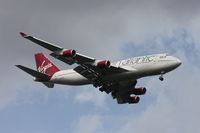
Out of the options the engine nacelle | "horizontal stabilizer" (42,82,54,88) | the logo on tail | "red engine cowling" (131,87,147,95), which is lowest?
"horizontal stabilizer" (42,82,54,88)

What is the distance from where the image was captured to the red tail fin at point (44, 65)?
4179 inches

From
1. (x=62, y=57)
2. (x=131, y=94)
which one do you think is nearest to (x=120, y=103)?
(x=131, y=94)

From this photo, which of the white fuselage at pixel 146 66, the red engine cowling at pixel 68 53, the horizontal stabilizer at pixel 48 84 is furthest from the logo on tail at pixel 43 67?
the red engine cowling at pixel 68 53

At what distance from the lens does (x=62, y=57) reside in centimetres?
9244

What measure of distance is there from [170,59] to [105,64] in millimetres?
9245

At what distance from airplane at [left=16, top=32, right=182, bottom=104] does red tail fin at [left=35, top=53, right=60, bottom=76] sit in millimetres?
1840

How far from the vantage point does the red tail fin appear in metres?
106

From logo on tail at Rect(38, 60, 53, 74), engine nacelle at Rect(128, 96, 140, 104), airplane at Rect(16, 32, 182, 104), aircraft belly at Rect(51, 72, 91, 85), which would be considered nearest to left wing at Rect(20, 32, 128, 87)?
airplane at Rect(16, 32, 182, 104)

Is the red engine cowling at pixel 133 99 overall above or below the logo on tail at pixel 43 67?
below

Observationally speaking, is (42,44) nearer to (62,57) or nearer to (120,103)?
(62,57)

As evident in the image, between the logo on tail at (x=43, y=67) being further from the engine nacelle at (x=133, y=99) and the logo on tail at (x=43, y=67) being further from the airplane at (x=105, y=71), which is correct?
the engine nacelle at (x=133, y=99)

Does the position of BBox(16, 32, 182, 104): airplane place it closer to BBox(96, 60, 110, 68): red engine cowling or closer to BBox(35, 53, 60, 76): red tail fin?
BBox(96, 60, 110, 68): red engine cowling

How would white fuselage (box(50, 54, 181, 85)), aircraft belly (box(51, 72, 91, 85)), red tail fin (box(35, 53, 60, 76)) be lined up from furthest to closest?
red tail fin (box(35, 53, 60, 76)) < aircraft belly (box(51, 72, 91, 85)) < white fuselage (box(50, 54, 181, 85))

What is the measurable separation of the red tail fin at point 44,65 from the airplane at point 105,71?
184 cm
